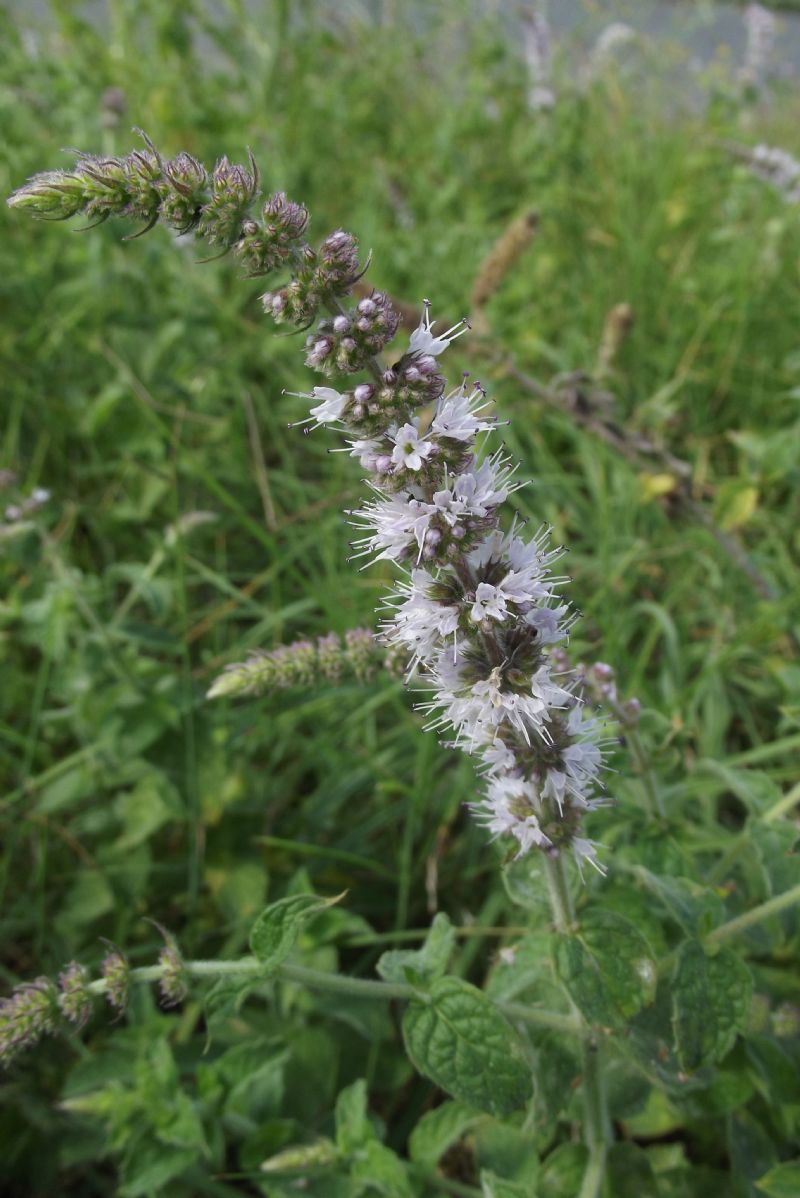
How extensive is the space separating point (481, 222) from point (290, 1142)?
161 inches

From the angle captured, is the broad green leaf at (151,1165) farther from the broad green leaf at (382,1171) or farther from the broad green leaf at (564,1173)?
the broad green leaf at (564,1173)

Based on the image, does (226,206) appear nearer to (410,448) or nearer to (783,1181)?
(410,448)

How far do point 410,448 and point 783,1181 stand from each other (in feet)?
4.53

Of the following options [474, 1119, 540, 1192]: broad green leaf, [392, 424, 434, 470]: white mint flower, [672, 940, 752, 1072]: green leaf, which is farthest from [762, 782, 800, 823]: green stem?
[392, 424, 434, 470]: white mint flower

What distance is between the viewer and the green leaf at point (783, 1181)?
1.59 m

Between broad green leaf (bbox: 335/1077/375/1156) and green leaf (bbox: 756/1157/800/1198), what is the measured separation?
69cm

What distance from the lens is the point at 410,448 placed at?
3.98ft

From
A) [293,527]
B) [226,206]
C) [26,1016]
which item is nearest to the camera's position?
[226,206]

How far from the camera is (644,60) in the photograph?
20.6ft

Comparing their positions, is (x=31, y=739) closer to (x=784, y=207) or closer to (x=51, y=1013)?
(x=51, y=1013)

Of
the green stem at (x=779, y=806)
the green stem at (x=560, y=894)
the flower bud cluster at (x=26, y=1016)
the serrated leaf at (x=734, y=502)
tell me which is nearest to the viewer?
the flower bud cluster at (x=26, y=1016)

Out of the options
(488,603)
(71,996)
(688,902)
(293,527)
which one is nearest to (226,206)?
(488,603)

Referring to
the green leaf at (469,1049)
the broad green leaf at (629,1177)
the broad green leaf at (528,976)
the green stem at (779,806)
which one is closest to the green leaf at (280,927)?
the green leaf at (469,1049)

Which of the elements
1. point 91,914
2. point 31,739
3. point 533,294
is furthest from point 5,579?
point 533,294
